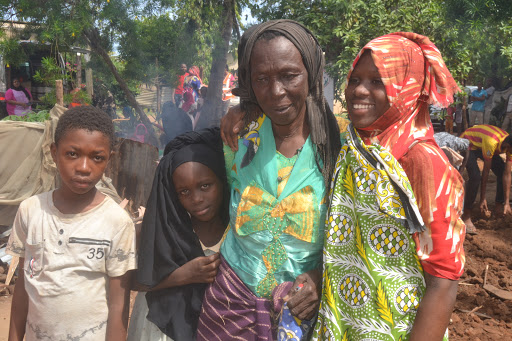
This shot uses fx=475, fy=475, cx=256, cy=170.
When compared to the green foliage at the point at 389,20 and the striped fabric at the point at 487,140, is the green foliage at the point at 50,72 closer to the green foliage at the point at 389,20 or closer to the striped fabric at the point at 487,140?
the green foliage at the point at 389,20

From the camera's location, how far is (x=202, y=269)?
195 cm

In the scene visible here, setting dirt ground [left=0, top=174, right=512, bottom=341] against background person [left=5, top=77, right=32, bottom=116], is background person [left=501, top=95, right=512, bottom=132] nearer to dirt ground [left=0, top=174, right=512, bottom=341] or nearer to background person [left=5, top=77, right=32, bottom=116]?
dirt ground [left=0, top=174, right=512, bottom=341]

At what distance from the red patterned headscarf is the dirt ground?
3337mm

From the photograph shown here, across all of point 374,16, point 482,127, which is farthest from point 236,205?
point 482,127

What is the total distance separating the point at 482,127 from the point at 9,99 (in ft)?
31.0

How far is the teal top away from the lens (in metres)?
1.78

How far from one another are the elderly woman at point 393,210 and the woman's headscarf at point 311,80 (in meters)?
0.17

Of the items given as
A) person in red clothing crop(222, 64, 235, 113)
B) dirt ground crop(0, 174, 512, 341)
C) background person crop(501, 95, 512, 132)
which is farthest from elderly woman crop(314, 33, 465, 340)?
background person crop(501, 95, 512, 132)

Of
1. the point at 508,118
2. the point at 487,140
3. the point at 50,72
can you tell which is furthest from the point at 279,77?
the point at 508,118

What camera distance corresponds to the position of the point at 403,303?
5.05ft

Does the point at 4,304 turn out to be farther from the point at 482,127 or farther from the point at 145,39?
the point at 482,127

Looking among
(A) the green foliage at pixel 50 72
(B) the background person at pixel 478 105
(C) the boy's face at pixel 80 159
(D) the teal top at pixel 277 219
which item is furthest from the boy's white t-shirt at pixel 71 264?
(B) the background person at pixel 478 105

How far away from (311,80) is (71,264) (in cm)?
125

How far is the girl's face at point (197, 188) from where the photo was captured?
2018mm
